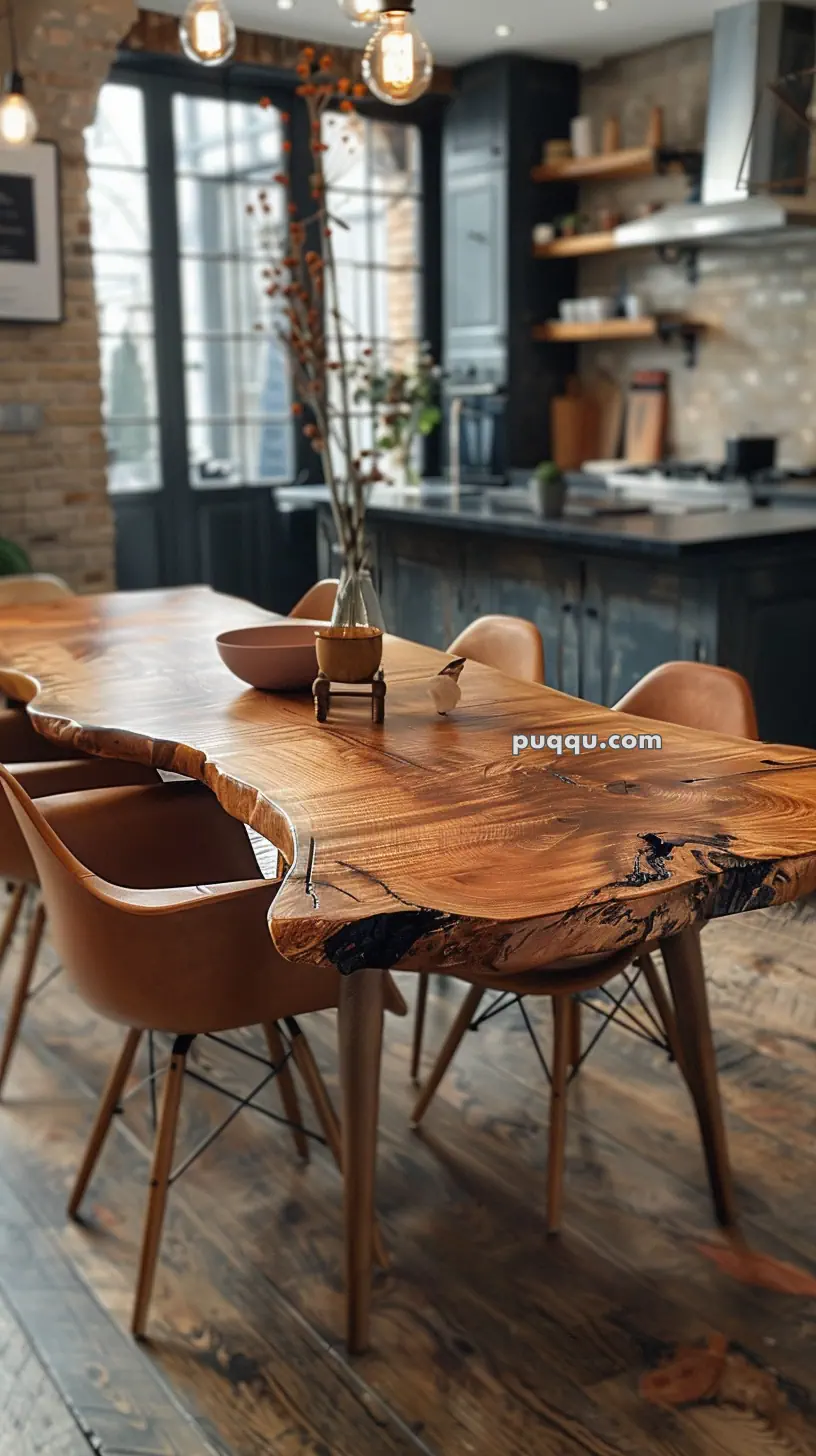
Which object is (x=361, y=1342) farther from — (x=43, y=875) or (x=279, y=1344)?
(x=43, y=875)

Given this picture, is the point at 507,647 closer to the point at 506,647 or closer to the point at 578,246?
the point at 506,647

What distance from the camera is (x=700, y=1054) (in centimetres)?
225

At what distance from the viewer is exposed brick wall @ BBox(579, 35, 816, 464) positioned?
6672 mm

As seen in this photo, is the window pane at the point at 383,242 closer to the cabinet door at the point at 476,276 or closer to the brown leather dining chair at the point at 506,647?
the cabinet door at the point at 476,276

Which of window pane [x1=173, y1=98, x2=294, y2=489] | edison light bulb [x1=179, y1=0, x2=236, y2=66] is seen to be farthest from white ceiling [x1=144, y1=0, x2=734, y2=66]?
edison light bulb [x1=179, y1=0, x2=236, y2=66]

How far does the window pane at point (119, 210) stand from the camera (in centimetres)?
648

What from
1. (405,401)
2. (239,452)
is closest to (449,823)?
(405,401)

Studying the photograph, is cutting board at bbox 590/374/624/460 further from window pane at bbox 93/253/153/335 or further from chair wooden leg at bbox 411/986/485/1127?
chair wooden leg at bbox 411/986/485/1127

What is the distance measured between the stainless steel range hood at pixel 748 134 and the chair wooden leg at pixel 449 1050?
4640 millimetres

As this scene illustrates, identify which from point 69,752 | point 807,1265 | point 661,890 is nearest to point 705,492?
point 69,752

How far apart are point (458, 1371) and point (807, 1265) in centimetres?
61

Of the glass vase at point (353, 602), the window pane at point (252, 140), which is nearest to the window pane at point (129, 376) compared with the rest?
the window pane at point (252, 140)

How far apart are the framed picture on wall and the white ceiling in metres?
1.25

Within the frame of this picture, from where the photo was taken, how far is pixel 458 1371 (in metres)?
1.95
